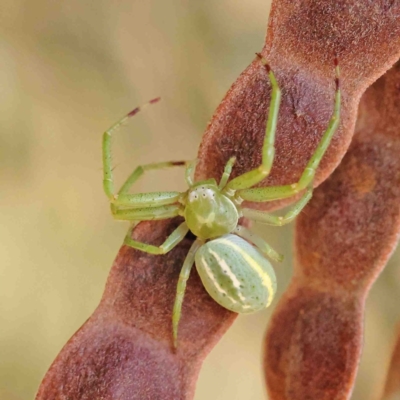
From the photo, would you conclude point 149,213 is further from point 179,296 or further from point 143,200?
point 179,296

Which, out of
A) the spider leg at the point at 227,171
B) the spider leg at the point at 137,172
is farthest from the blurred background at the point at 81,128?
the spider leg at the point at 227,171

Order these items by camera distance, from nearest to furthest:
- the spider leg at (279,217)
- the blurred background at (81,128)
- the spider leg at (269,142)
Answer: the spider leg at (269,142) → the spider leg at (279,217) → the blurred background at (81,128)

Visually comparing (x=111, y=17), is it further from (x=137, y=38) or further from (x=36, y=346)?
(x=36, y=346)

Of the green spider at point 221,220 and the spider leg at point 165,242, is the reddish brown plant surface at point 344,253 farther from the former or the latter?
the spider leg at point 165,242

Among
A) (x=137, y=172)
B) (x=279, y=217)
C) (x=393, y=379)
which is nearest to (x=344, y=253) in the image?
(x=279, y=217)

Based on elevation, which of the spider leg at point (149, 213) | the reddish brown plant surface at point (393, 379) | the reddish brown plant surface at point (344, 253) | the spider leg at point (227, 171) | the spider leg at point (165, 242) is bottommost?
the reddish brown plant surface at point (393, 379)

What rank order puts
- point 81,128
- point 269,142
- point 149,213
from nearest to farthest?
point 269,142, point 149,213, point 81,128

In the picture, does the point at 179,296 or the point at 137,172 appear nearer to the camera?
the point at 179,296

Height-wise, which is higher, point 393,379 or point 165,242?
point 165,242
